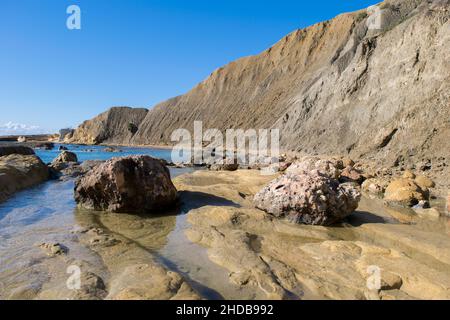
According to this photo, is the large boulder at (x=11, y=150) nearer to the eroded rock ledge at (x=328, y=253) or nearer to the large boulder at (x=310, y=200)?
the eroded rock ledge at (x=328, y=253)

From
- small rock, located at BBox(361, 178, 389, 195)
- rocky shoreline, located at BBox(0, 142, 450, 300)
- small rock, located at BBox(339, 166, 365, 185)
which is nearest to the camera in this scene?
rocky shoreline, located at BBox(0, 142, 450, 300)

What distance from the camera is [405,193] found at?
7.77 meters

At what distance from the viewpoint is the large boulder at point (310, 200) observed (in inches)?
229

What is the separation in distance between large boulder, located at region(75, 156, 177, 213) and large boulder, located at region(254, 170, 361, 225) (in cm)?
208

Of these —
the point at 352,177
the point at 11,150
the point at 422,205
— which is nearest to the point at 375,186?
the point at 352,177

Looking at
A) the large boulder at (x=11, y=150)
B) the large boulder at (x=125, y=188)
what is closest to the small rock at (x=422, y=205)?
the large boulder at (x=125, y=188)

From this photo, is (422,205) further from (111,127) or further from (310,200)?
(111,127)

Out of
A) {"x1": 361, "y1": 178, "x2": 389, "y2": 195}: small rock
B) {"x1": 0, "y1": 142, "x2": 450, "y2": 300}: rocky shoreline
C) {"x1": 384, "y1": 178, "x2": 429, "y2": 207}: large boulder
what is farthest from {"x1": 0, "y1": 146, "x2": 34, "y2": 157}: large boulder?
{"x1": 384, "y1": 178, "x2": 429, "y2": 207}: large boulder

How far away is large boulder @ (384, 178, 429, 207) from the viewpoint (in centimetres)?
766

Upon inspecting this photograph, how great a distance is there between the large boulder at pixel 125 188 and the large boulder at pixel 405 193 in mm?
4877

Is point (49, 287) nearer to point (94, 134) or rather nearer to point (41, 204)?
point (41, 204)

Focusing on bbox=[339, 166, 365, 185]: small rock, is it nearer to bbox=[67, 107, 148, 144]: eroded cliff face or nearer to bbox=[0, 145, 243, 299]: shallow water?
bbox=[0, 145, 243, 299]: shallow water

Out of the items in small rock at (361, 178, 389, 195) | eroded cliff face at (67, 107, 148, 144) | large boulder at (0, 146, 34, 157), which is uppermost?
eroded cliff face at (67, 107, 148, 144)
